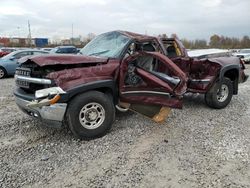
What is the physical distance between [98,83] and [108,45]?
4.35ft

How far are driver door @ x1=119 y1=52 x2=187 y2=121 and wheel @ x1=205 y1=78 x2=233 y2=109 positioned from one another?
189 cm

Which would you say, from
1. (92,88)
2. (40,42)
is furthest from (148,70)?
(40,42)

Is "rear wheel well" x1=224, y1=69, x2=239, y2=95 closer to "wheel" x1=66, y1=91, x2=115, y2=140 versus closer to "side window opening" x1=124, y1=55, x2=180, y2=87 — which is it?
"side window opening" x1=124, y1=55, x2=180, y2=87

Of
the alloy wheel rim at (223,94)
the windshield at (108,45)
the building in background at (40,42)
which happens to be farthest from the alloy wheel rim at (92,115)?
the building in background at (40,42)

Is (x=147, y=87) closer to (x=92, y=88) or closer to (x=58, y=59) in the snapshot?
(x=92, y=88)

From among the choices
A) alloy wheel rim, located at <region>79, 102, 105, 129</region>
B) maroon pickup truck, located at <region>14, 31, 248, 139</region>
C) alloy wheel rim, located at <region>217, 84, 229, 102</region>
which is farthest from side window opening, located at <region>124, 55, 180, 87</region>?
alloy wheel rim, located at <region>217, 84, 229, 102</region>

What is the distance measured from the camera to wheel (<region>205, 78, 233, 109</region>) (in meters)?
7.30

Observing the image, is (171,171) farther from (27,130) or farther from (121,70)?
(27,130)

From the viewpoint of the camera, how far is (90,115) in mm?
4949

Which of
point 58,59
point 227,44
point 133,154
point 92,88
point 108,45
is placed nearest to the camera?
point 133,154

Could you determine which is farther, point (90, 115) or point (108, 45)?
point (108, 45)

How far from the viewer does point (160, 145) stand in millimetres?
4863

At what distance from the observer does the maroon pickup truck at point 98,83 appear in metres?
4.64

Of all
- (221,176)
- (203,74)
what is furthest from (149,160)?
(203,74)
